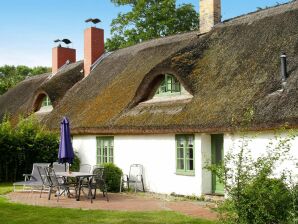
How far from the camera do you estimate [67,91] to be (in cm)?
2284

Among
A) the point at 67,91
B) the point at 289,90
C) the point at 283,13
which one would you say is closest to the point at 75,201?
the point at 289,90

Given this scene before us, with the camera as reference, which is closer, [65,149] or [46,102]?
[65,149]

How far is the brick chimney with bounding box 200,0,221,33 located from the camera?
1784 cm

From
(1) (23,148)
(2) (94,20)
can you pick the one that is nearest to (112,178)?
(1) (23,148)

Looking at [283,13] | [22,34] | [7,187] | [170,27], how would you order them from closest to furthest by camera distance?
1. [283,13]
2. [7,187]
3. [22,34]
4. [170,27]

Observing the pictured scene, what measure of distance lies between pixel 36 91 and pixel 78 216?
13774 millimetres

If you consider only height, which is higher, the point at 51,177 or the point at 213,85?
the point at 213,85

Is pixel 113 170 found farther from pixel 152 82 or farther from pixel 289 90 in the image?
pixel 289 90

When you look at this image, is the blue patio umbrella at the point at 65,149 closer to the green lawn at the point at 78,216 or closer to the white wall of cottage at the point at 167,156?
the white wall of cottage at the point at 167,156

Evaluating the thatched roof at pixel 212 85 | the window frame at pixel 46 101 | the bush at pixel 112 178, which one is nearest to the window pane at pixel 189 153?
the thatched roof at pixel 212 85

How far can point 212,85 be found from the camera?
14023 mm

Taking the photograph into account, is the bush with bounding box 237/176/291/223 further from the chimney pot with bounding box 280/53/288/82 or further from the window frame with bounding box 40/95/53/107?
the window frame with bounding box 40/95/53/107

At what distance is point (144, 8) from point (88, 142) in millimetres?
17627

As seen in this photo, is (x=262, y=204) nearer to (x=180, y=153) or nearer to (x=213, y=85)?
(x=180, y=153)
